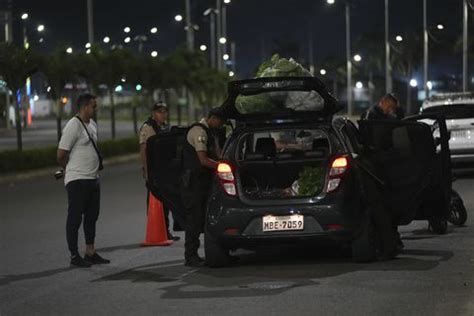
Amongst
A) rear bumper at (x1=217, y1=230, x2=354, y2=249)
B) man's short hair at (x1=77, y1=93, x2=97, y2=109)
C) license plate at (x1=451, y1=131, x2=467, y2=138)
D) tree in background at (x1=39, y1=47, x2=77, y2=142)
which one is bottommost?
rear bumper at (x1=217, y1=230, x2=354, y2=249)

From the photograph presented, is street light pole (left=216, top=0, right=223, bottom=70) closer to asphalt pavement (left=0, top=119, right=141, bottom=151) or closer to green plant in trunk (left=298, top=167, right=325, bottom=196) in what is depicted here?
asphalt pavement (left=0, top=119, right=141, bottom=151)

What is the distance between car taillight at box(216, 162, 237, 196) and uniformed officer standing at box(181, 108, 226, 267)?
455 millimetres

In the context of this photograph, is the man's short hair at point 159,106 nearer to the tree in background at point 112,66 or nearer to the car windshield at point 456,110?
the car windshield at point 456,110

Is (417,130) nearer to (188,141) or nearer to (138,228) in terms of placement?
(188,141)

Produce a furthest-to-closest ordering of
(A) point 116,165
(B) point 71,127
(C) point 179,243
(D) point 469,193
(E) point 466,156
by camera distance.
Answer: (A) point 116,165 < (E) point 466,156 < (D) point 469,193 < (C) point 179,243 < (B) point 71,127

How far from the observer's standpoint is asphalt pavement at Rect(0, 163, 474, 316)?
8805 millimetres

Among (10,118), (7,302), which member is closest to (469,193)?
(7,302)

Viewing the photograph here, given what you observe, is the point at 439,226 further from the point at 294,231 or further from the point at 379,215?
the point at 294,231

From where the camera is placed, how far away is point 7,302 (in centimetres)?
948

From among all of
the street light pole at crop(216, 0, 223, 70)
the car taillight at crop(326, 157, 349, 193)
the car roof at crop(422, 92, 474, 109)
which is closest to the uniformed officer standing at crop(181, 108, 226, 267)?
the car taillight at crop(326, 157, 349, 193)

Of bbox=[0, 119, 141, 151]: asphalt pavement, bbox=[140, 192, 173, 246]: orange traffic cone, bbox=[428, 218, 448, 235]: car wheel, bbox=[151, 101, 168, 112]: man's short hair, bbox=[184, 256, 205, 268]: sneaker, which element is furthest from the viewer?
bbox=[0, 119, 141, 151]: asphalt pavement

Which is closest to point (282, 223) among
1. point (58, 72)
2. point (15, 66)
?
point (15, 66)

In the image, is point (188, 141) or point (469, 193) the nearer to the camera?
point (188, 141)

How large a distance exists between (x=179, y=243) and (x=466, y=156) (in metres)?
9.73
